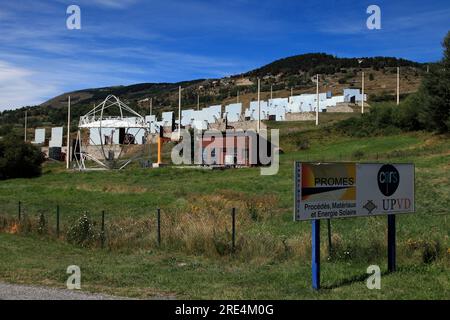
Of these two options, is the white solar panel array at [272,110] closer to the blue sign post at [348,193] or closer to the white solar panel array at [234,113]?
the white solar panel array at [234,113]

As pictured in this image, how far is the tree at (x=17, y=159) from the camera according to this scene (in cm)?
6263

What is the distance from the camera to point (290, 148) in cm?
6719

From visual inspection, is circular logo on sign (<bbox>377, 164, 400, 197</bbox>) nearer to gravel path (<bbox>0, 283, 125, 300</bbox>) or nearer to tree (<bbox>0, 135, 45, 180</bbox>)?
gravel path (<bbox>0, 283, 125, 300</bbox>)

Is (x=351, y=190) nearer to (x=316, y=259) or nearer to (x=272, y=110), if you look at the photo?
(x=316, y=259)

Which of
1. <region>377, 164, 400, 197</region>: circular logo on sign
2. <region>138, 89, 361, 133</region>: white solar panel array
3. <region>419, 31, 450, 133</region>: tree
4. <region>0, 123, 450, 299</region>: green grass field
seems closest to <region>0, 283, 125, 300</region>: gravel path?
<region>0, 123, 450, 299</region>: green grass field

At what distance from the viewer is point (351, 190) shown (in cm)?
920

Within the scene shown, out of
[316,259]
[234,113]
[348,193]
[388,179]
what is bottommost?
[316,259]

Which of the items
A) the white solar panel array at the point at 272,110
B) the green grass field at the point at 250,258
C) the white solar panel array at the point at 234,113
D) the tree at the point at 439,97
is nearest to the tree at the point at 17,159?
the white solar panel array at the point at 272,110

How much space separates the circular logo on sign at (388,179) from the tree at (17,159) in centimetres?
5830

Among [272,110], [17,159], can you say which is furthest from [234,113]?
[17,159]

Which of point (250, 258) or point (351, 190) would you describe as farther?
point (250, 258)

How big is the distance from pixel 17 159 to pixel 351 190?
5884 centimetres

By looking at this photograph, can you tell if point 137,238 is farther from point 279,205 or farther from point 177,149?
point 177,149
